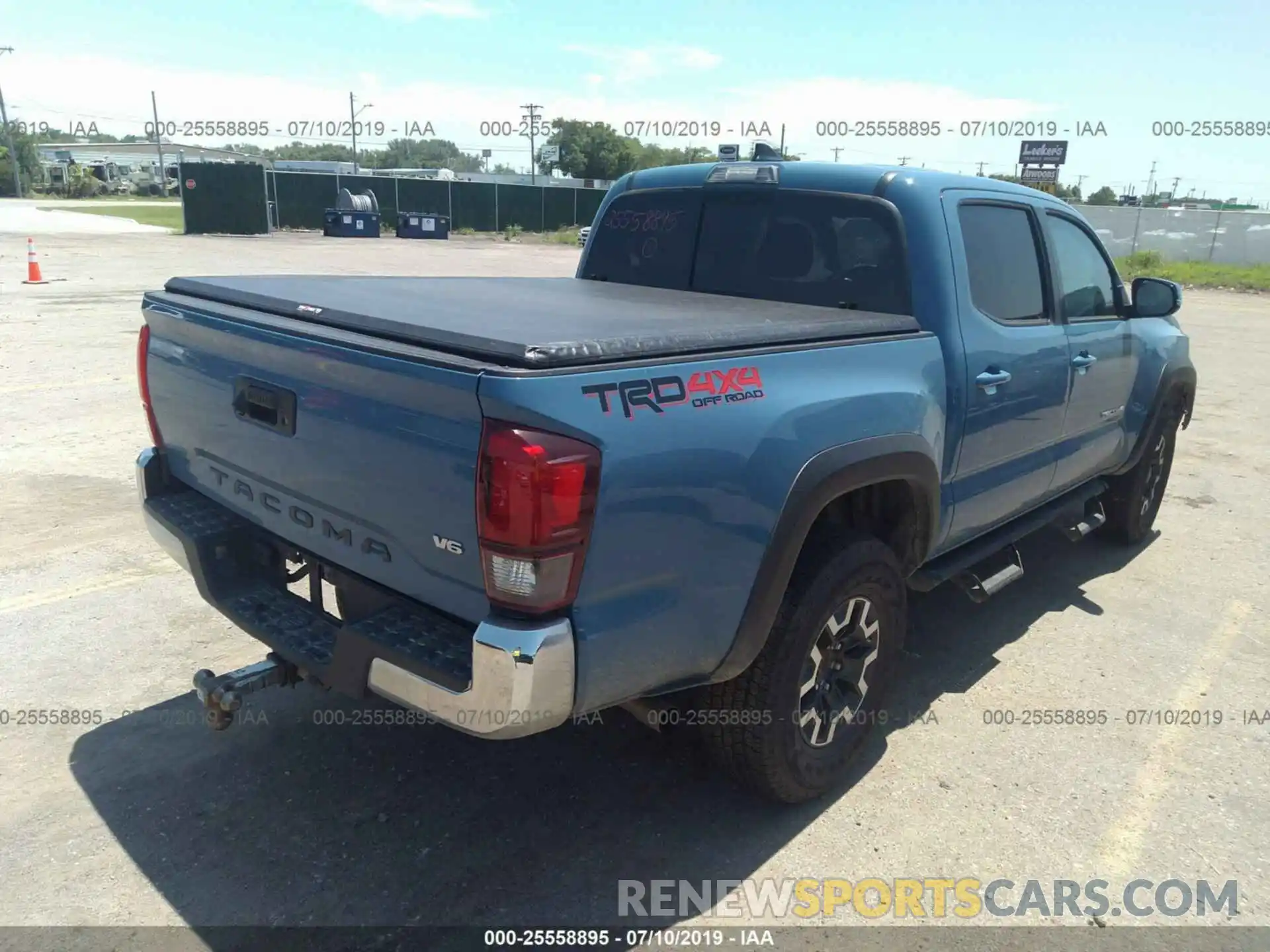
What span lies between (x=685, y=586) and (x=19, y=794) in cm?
233

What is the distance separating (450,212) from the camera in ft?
139

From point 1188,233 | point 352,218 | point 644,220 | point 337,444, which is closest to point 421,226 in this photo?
point 352,218

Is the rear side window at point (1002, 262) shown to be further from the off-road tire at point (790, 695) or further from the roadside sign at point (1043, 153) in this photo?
the roadside sign at point (1043, 153)

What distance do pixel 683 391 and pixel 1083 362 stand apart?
8.96 ft

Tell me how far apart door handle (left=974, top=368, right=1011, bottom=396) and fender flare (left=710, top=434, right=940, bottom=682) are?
2.70ft

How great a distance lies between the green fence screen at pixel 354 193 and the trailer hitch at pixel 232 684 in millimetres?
31870

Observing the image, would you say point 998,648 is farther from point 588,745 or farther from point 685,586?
point 685,586

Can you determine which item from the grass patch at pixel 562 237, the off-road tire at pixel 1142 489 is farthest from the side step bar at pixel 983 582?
the grass patch at pixel 562 237

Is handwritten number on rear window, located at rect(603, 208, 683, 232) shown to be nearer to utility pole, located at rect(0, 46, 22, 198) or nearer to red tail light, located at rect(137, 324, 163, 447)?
red tail light, located at rect(137, 324, 163, 447)

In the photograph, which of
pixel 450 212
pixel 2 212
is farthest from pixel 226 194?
pixel 2 212

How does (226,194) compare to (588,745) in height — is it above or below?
above

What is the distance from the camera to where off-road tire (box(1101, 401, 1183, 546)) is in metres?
5.44

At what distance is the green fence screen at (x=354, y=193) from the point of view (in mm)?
30719

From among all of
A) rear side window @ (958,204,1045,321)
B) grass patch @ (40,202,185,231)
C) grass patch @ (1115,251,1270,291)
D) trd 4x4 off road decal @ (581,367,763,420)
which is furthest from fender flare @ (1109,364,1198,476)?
grass patch @ (40,202,185,231)
